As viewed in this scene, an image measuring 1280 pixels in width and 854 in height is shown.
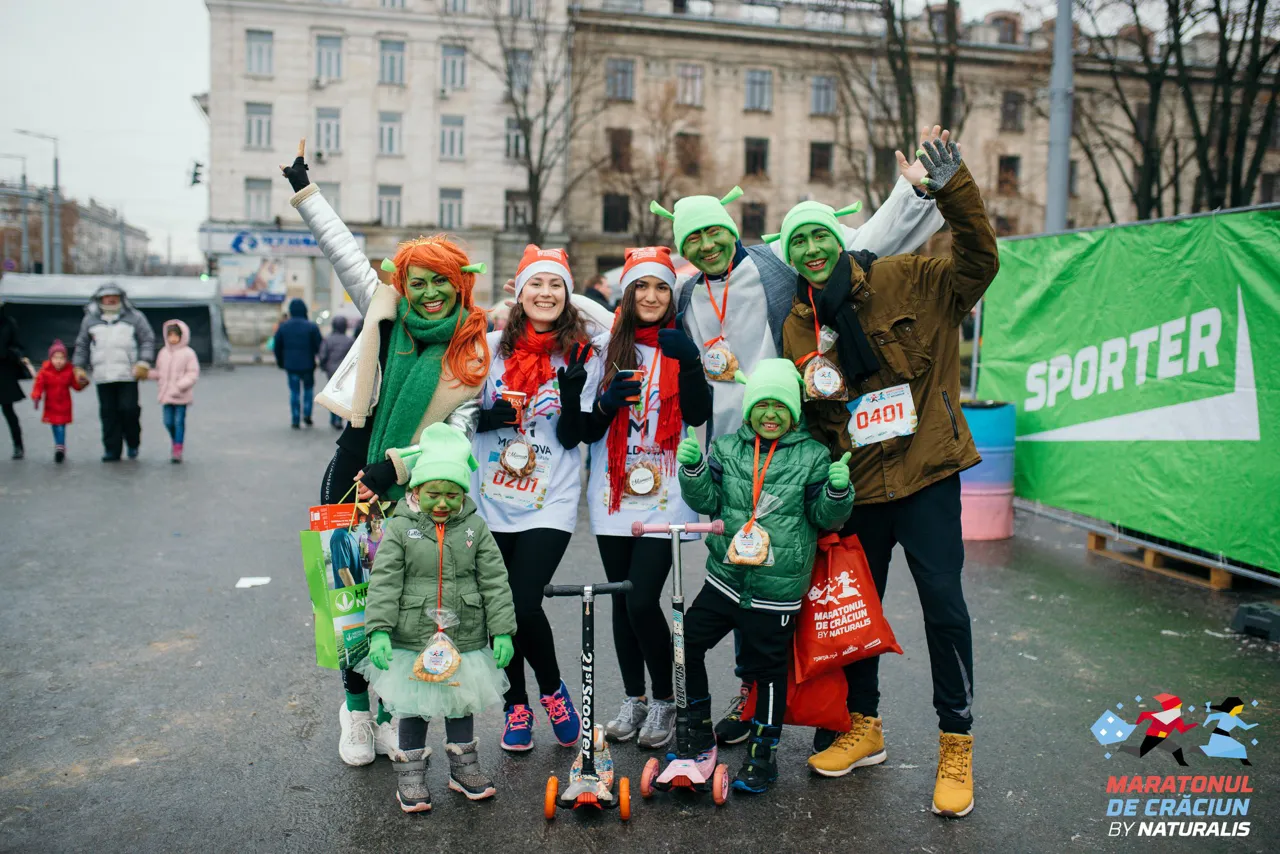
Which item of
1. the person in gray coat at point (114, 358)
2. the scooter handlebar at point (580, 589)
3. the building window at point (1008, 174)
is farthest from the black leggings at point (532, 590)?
the building window at point (1008, 174)

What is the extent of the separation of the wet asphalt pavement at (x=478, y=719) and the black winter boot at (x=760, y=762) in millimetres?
68

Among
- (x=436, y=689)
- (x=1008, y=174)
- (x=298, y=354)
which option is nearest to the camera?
(x=436, y=689)

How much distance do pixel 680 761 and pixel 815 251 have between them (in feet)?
6.55

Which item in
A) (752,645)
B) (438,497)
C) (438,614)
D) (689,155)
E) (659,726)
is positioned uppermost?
(689,155)

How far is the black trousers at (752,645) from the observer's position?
3889 mm

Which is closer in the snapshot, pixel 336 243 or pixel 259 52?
pixel 336 243

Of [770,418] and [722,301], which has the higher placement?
[722,301]

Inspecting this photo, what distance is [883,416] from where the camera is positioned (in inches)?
154

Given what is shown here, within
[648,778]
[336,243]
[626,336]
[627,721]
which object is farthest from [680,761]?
[336,243]

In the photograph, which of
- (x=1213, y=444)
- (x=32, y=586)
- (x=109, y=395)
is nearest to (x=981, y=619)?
(x=1213, y=444)

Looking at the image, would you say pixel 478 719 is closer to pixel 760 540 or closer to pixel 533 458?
pixel 533 458

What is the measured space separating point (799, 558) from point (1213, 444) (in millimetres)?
4158

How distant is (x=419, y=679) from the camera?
3666mm

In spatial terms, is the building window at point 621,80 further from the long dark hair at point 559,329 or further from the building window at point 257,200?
the long dark hair at point 559,329
